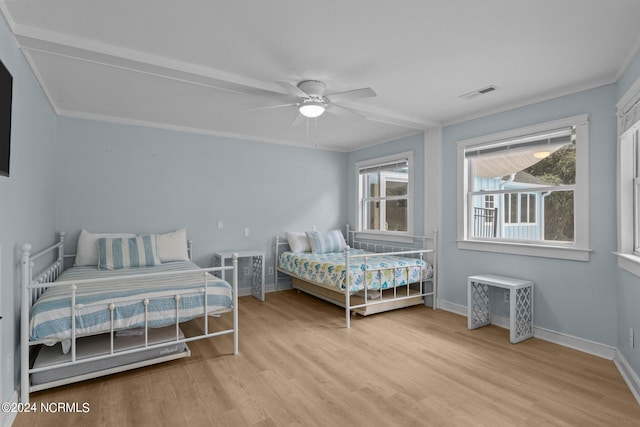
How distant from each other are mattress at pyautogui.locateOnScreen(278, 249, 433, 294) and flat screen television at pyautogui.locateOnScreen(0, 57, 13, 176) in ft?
9.57

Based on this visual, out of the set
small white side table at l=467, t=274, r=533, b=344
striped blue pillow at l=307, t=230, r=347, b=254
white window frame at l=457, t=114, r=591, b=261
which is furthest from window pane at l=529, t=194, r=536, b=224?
striped blue pillow at l=307, t=230, r=347, b=254

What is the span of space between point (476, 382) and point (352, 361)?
0.92 m

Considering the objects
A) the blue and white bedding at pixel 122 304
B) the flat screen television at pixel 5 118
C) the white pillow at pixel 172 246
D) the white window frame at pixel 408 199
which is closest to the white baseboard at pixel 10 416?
the blue and white bedding at pixel 122 304

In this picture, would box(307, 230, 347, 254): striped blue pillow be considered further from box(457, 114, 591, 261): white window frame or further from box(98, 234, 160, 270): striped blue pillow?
box(98, 234, 160, 270): striped blue pillow

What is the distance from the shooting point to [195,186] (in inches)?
181

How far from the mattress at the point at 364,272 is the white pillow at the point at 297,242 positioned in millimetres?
428

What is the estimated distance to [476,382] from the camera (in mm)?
2430

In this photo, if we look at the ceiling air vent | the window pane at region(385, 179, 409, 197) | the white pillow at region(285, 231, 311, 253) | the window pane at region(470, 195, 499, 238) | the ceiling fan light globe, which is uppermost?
the ceiling air vent

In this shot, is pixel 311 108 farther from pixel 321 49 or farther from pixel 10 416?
pixel 10 416

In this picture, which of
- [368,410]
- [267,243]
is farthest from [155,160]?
[368,410]

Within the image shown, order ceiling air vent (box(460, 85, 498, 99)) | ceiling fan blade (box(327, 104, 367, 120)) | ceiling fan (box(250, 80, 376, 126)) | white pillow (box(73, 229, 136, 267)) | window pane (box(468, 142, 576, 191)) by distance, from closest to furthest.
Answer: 1. ceiling fan (box(250, 80, 376, 126))
2. ceiling air vent (box(460, 85, 498, 99))
3. window pane (box(468, 142, 576, 191))
4. ceiling fan blade (box(327, 104, 367, 120))
5. white pillow (box(73, 229, 136, 267))

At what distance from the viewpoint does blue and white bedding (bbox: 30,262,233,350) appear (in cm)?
224

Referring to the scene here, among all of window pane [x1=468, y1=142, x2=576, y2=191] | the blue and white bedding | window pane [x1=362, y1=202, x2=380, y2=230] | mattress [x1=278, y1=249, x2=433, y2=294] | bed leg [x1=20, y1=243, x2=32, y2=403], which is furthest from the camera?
window pane [x1=362, y1=202, x2=380, y2=230]

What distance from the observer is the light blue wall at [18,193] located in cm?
194
